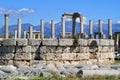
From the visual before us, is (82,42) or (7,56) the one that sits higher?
(82,42)

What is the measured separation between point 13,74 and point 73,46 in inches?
354

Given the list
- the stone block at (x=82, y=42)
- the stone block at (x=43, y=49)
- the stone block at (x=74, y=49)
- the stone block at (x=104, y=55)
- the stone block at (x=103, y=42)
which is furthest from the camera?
the stone block at (x=104, y=55)

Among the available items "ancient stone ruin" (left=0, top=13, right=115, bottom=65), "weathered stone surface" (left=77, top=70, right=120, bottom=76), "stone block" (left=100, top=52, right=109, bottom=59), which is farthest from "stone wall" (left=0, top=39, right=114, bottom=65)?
"weathered stone surface" (left=77, top=70, right=120, bottom=76)

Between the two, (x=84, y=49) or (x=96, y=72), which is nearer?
(x=96, y=72)

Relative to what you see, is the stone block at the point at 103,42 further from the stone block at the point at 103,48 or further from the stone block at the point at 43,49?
the stone block at the point at 43,49

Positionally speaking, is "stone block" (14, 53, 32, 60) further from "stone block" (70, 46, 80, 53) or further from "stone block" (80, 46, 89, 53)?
"stone block" (80, 46, 89, 53)

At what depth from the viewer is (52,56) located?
2317cm

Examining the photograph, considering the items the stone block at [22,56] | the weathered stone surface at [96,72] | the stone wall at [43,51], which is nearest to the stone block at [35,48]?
the stone wall at [43,51]

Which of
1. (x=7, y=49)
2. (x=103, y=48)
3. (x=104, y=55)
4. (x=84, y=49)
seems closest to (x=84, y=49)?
(x=84, y=49)

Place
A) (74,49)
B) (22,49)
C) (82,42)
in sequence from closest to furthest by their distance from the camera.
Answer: (22,49), (74,49), (82,42)

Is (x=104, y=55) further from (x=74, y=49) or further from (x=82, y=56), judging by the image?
(x=74, y=49)

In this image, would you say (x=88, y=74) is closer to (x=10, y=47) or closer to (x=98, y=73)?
(x=98, y=73)

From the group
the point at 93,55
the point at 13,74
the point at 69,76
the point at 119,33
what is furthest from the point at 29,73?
the point at 119,33

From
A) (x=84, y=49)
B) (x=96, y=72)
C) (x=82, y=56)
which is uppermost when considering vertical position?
(x=84, y=49)
